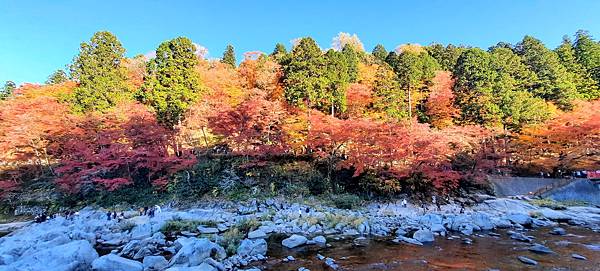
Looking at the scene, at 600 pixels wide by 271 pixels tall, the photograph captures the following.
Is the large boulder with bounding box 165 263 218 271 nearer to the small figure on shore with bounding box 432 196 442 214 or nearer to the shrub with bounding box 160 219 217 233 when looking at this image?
the shrub with bounding box 160 219 217 233

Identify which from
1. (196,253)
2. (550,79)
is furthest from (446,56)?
(196,253)

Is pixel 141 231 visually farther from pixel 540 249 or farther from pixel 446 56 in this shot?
pixel 446 56

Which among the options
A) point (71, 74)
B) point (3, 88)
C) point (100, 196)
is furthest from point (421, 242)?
point (3, 88)

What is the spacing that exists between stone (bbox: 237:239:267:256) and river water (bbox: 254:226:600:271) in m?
0.34

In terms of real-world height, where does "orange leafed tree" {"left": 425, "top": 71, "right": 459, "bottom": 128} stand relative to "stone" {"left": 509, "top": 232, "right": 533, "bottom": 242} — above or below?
above

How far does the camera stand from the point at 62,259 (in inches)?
384

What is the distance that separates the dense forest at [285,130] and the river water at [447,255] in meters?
8.78

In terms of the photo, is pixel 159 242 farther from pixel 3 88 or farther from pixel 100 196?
pixel 3 88

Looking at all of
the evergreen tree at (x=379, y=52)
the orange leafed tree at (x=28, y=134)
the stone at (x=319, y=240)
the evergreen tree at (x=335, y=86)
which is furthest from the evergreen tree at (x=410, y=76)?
the orange leafed tree at (x=28, y=134)

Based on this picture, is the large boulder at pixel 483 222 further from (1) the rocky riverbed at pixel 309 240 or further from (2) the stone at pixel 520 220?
(2) the stone at pixel 520 220

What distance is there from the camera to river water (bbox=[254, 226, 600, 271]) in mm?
10141

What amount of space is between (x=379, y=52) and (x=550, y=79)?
23.6 m

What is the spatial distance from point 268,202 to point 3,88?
171ft

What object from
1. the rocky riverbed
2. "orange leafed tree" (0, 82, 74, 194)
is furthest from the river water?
"orange leafed tree" (0, 82, 74, 194)
